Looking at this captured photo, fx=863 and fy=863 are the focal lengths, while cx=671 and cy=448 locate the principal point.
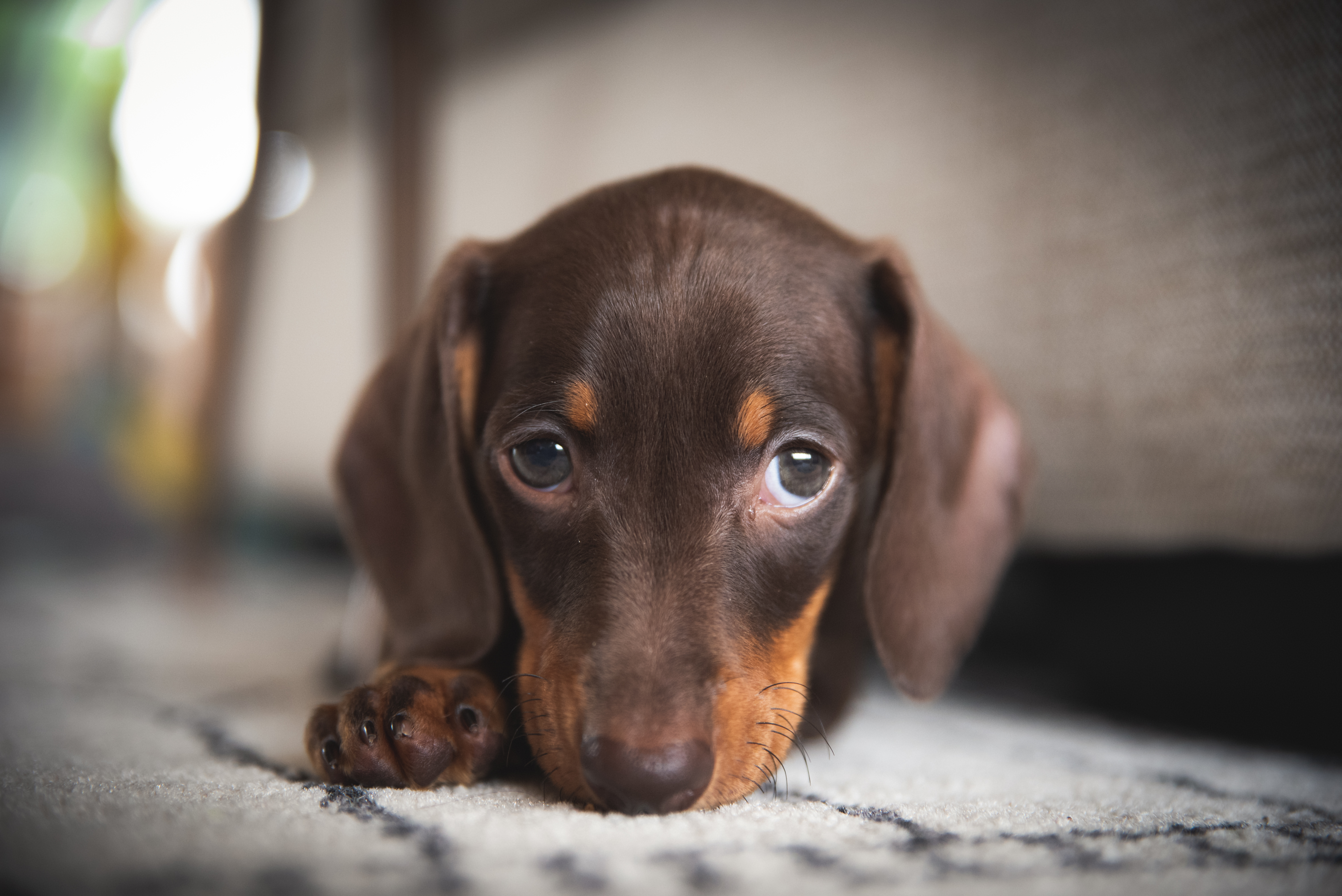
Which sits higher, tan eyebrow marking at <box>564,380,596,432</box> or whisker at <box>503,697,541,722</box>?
tan eyebrow marking at <box>564,380,596,432</box>

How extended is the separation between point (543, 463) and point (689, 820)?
73 centimetres

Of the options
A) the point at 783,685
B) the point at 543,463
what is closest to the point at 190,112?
the point at 543,463

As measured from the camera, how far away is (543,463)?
1.70 metres

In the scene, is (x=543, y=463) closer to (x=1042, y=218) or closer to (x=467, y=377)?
(x=467, y=377)

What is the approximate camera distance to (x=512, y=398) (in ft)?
5.64

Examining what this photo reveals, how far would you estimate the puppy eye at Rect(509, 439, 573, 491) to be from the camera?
1687mm

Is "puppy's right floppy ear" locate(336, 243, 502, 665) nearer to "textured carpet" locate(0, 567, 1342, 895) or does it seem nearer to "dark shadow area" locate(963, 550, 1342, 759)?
"textured carpet" locate(0, 567, 1342, 895)

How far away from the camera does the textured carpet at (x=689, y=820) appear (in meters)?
1.02

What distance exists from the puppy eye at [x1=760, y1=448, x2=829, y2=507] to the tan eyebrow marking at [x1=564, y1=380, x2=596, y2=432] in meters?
0.36

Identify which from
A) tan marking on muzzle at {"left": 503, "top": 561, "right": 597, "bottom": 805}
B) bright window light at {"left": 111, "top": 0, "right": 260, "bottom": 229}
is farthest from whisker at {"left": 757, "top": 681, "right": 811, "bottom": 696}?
bright window light at {"left": 111, "top": 0, "right": 260, "bottom": 229}

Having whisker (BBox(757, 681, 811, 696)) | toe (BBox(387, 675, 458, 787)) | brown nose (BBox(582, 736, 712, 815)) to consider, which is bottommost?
toe (BBox(387, 675, 458, 787))

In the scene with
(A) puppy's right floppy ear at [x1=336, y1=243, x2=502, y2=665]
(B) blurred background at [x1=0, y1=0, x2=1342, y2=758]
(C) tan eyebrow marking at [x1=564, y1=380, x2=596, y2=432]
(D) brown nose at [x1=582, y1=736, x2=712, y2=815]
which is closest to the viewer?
(D) brown nose at [x1=582, y1=736, x2=712, y2=815]

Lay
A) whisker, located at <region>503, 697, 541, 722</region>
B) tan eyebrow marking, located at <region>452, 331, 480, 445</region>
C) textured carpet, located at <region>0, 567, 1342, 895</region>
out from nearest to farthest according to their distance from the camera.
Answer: textured carpet, located at <region>0, 567, 1342, 895</region>
whisker, located at <region>503, 697, 541, 722</region>
tan eyebrow marking, located at <region>452, 331, 480, 445</region>

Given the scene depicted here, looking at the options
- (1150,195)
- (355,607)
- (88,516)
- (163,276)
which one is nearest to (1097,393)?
(1150,195)
